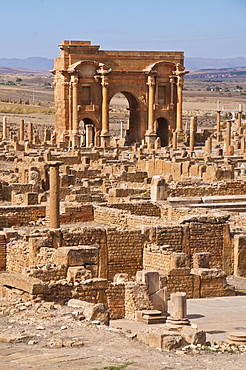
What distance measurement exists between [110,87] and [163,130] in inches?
205

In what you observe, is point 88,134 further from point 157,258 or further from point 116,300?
point 116,300

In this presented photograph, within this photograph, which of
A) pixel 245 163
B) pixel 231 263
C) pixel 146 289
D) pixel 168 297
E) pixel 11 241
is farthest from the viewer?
pixel 245 163

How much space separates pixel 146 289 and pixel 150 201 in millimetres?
7668

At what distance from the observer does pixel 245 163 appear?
39.0m

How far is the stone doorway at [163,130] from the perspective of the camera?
6134 centimetres

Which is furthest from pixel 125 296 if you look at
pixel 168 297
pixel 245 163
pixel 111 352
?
pixel 245 163

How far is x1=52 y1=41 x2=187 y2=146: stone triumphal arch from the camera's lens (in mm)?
57469

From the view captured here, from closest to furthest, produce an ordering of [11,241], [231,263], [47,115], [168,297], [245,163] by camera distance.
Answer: [168,297], [11,241], [231,263], [245,163], [47,115]

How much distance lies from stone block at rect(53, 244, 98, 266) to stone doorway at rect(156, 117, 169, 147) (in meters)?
46.3

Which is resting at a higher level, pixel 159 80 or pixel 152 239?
pixel 159 80

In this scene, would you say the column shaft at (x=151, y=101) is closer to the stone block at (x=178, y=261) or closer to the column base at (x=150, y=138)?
→ the column base at (x=150, y=138)

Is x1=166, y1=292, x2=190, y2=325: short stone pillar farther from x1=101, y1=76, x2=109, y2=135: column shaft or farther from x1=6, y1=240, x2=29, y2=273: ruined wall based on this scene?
x1=101, y1=76, x2=109, y2=135: column shaft

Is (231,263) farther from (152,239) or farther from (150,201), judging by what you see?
(150,201)

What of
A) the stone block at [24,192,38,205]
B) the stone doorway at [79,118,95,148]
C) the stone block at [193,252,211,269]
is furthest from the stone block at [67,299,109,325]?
the stone doorway at [79,118,95,148]
